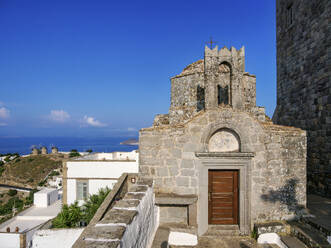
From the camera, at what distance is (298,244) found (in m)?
4.89

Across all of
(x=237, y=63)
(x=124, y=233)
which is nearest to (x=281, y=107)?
(x=237, y=63)

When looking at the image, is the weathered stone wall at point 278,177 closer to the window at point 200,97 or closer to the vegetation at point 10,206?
the window at point 200,97

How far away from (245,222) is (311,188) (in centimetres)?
502

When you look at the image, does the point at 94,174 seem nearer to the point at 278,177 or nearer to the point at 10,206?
the point at 278,177

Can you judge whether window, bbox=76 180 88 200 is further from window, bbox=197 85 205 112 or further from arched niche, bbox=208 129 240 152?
arched niche, bbox=208 129 240 152

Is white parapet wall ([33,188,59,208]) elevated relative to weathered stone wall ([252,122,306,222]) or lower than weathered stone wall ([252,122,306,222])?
lower

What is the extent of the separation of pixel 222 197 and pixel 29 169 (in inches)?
2047

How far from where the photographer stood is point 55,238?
35.5 ft

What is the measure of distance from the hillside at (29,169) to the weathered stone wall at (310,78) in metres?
46.8

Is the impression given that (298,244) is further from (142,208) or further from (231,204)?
(142,208)

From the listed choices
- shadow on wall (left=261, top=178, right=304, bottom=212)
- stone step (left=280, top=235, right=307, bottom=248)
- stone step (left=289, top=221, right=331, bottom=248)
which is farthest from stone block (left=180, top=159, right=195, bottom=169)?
stone step (left=289, top=221, right=331, bottom=248)

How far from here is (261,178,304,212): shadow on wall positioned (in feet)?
18.3

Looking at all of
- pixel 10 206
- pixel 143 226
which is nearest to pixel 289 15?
pixel 143 226

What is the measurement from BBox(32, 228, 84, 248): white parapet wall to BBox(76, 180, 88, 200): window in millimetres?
5262
